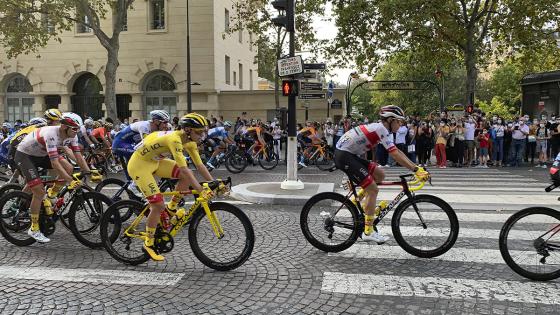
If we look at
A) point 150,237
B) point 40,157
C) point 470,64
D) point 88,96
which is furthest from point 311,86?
point 88,96

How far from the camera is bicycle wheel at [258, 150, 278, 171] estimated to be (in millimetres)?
16266

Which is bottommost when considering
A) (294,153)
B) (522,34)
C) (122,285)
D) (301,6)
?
(122,285)

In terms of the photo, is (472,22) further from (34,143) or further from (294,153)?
(34,143)

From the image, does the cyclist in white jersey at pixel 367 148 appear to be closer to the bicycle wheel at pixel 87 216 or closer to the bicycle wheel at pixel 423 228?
the bicycle wheel at pixel 423 228

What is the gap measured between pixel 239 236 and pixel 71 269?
6.37 feet

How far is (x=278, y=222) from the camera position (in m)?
7.76

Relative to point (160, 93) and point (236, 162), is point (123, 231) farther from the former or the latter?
point (160, 93)

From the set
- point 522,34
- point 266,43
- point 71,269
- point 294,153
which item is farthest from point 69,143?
point 266,43

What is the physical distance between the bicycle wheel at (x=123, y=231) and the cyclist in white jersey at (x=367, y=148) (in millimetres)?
2589

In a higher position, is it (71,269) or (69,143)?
(69,143)

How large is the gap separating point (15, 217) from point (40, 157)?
87 centimetres

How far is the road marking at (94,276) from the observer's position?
16.4 ft

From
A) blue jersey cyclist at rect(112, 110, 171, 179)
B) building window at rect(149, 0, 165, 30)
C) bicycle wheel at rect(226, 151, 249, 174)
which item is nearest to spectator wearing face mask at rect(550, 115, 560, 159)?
bicycle wheel at rect(226, 151, 249, 174)

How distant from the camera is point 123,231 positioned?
18.4 ft
